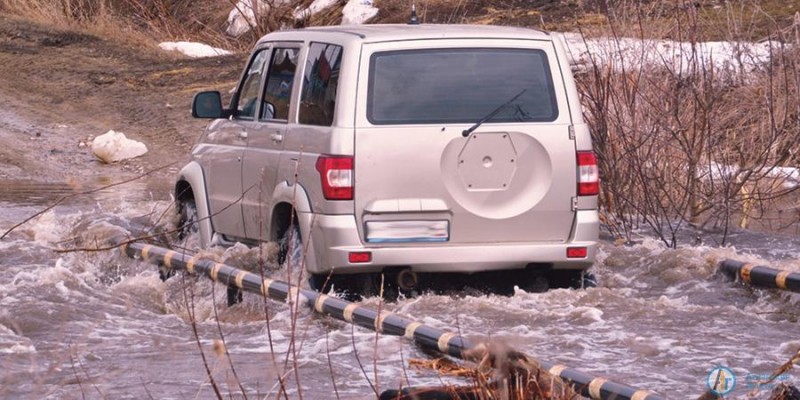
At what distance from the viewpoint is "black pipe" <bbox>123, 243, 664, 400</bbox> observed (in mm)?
5402

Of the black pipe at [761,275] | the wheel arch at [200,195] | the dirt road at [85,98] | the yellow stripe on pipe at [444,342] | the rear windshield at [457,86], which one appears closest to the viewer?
the yellow stripe on pipe at [444,342]

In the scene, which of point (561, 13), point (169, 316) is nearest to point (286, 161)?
point (169, 316)

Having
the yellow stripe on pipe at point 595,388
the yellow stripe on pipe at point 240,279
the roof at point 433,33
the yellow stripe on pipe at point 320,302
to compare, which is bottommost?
the yellow stripe on pipe at point 240,279

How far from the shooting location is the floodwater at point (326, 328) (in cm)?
674

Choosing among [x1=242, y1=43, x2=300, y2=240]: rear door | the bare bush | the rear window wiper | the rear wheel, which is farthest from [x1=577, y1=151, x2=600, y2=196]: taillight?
the bare bush

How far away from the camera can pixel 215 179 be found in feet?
33.1

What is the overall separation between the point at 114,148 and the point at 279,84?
34.8 ft

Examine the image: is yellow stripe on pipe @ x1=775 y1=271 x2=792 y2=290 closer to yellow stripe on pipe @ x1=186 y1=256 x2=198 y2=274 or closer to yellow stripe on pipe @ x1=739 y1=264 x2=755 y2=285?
yellow stripe on pipe @ x1=739 y1=264 x2=755 y2=285

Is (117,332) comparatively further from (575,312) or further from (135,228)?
(135,228)

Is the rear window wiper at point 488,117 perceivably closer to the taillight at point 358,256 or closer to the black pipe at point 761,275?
the taillight at point 358,256

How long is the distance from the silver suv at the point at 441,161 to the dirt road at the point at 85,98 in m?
10.2

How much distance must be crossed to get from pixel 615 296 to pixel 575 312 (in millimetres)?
474

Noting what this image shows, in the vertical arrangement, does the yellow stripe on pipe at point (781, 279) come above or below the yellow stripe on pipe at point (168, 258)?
above

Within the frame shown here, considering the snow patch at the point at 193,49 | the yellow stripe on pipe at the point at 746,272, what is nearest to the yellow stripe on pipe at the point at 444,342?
the yellow stripe on pipe at the point at 746,272
